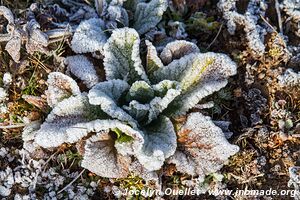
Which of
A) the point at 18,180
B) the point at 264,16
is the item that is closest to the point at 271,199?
the point at 264,16

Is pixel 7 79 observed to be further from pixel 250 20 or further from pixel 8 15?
pixel 250 20

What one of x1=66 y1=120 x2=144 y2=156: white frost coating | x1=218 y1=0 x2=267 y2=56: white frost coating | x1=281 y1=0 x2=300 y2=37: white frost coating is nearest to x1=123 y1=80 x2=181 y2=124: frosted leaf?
x1=66 y1=120 x2=144 y2=156: white frost coating

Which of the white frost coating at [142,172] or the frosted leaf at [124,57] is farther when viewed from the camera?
the frosted leaf at [124,57]

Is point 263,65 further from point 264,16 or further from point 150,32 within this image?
point 150,32

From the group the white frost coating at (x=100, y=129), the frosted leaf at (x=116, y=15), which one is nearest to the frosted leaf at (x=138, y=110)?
the white frost coating at (x=100, y=129)

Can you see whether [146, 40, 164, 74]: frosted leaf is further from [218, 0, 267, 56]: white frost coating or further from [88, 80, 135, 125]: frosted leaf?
[218, 0, 267, 56]: white frost coating

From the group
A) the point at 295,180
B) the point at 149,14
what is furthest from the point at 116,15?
the point at 295,180

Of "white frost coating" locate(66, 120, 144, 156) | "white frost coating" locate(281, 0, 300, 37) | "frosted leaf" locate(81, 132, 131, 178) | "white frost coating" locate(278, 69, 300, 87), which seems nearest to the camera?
"white frost coating" locate(66, 120, 144, 156)

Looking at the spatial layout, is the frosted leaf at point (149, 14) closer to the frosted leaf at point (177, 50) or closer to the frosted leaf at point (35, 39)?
the frosted leaf at point (177, 50)

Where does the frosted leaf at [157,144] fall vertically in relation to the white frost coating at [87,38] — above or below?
below
